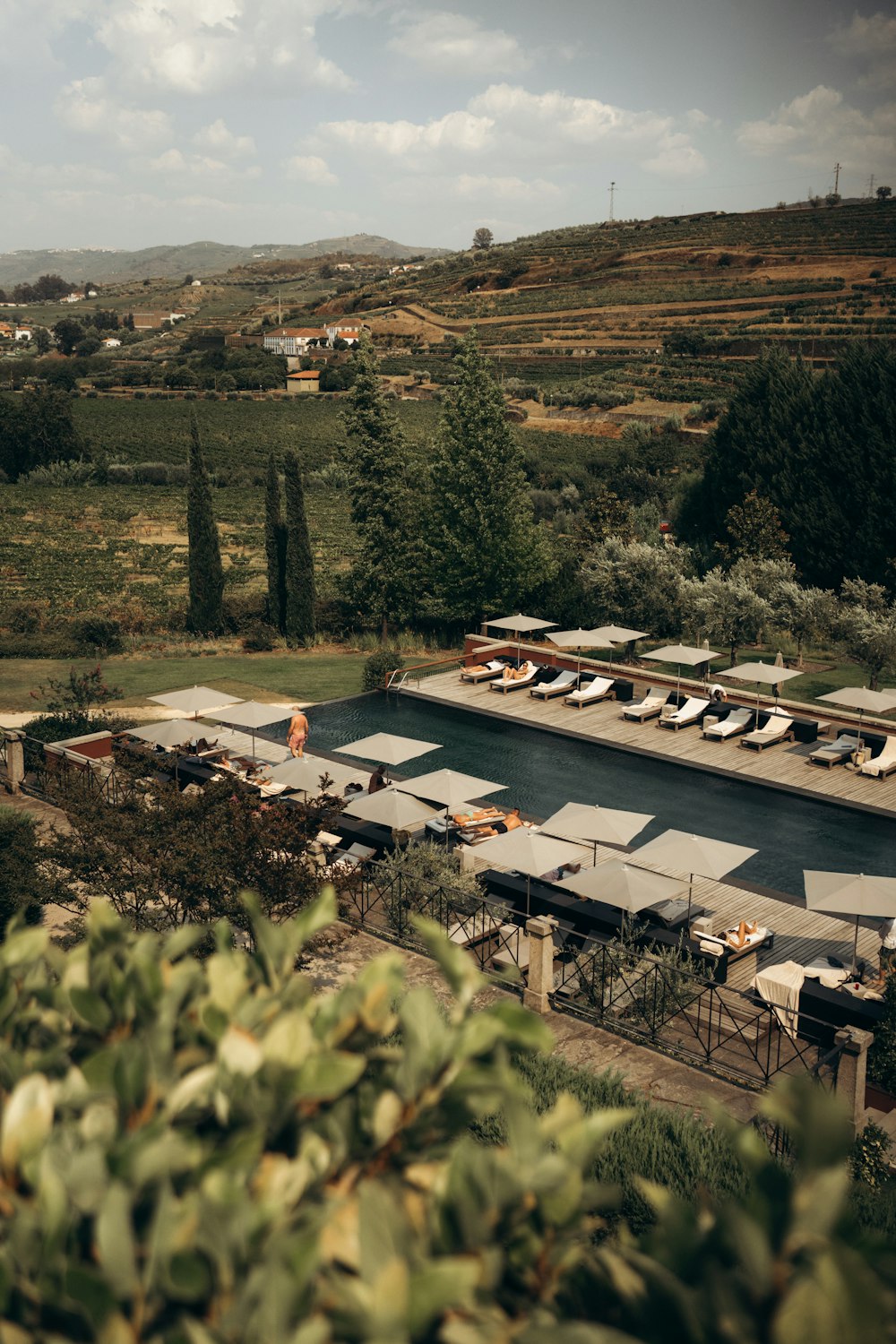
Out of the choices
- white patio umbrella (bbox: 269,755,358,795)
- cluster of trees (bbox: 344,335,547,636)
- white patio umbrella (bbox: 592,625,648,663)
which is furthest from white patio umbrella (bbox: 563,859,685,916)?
cluster of trees (bbox: 344,335,547,636)

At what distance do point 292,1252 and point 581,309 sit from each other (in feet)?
359

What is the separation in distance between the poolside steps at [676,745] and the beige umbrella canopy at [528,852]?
726cm

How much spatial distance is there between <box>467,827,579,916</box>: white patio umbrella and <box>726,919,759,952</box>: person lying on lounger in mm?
2081

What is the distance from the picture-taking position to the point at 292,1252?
224cm

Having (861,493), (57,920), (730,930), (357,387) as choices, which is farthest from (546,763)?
(861,493)

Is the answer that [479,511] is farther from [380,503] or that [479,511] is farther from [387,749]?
[387,749]

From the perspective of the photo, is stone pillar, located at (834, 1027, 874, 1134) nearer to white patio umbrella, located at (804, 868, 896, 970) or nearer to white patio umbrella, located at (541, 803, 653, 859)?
white patio umbrella, located at (804, 868, 896, 970)

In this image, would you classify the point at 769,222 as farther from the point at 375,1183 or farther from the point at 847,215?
the point at 375,1183

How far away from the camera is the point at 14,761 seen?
18.4 meters

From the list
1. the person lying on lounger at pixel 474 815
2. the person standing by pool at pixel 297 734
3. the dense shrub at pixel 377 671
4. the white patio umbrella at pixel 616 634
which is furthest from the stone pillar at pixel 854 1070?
the dense shrub at pixel 377 671

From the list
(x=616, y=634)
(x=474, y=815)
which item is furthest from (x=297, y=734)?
(x=616, y=634)

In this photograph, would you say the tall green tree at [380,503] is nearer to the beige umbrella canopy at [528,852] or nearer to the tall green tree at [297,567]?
the tall green tree at [297,567]

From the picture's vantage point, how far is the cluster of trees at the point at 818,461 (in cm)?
3123

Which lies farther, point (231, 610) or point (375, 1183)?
point (231, 610)
